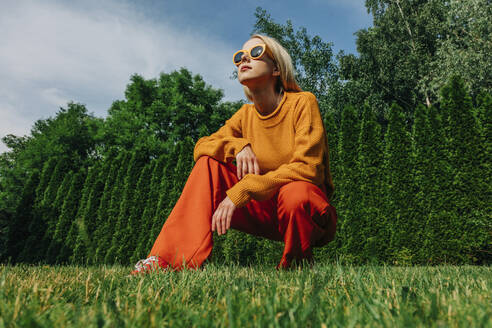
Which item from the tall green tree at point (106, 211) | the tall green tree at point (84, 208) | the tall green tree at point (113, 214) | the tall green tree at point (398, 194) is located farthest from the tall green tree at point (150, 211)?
the tall green tree at point (398, 194)

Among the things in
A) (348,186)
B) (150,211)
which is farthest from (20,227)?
(348,186)

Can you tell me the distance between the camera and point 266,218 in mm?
2348

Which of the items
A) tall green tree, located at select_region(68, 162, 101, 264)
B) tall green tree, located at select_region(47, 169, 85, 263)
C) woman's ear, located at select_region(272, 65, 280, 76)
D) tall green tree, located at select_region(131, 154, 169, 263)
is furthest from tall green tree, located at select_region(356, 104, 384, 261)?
tall green tree, located at select_region(47, 169, 85, 263)

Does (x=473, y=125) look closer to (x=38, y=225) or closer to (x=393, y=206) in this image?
(x=393, y=206)

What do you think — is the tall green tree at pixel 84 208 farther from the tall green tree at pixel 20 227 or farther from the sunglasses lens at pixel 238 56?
the sunglasses lens at pixel 238 56

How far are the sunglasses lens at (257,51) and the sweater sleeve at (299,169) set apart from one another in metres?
0.55

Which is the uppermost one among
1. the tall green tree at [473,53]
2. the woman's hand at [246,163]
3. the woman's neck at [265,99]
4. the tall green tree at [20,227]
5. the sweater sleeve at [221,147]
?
the tall green tree at [473,53]

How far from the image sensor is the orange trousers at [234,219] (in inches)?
76.4

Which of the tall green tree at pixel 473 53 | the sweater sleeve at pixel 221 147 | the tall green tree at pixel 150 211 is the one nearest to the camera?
the sweater sleeve at pixel 221 147

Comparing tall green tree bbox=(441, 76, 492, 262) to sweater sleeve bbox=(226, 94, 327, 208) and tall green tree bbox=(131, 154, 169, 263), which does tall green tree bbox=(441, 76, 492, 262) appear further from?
tall green tree bbox=(131, 154, 169, 263)

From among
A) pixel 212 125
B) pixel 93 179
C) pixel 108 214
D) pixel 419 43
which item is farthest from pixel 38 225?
pixel 419 43

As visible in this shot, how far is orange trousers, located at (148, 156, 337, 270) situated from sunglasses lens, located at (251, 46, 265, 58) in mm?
866

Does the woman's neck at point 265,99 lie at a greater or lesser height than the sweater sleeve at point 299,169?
greater

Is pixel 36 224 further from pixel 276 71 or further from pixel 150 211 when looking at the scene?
pixel 276 71
